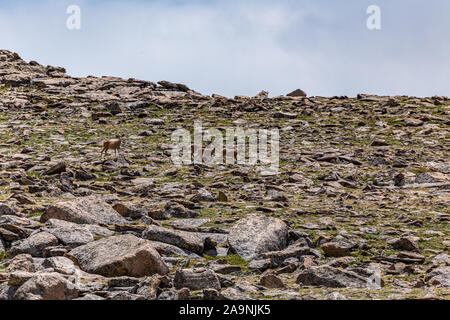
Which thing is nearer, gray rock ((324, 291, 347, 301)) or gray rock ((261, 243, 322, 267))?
gray rock ((324, 291, 347, 301))

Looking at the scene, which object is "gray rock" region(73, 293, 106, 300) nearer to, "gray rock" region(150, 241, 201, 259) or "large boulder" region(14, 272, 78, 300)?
"large boulder" region(14, 272, 78, 300)

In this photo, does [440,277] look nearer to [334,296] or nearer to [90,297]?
[334,296]

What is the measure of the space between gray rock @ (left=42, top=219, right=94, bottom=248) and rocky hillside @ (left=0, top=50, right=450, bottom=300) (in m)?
0.04

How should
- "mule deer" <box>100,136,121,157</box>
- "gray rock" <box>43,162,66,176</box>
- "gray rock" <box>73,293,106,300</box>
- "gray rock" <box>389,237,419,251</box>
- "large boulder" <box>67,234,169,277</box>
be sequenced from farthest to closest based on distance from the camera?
"mule deer" <box>100,136,121,157</box> < "gray rock" <box>43,162,66,176</box> < "gray rock" <box>389,237,419,251</box> < "large boulder" <box>67,234,169,277</box> < "gray rock" <box>73,293,106,300</box>

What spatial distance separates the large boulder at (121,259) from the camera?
30.9 ft

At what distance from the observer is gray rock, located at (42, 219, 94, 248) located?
11.0 m

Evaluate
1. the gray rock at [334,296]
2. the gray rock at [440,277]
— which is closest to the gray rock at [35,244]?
the gray rock at [334,296]

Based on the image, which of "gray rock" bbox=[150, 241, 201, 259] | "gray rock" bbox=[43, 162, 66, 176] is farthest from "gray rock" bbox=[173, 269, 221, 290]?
"gray rock" bbox=[43, 162, 66, 176]

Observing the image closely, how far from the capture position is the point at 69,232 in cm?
1136

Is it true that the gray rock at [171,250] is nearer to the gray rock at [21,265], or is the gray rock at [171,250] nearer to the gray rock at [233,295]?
the gray rock at [21,265]

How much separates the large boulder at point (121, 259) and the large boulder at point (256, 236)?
99.8 inches
